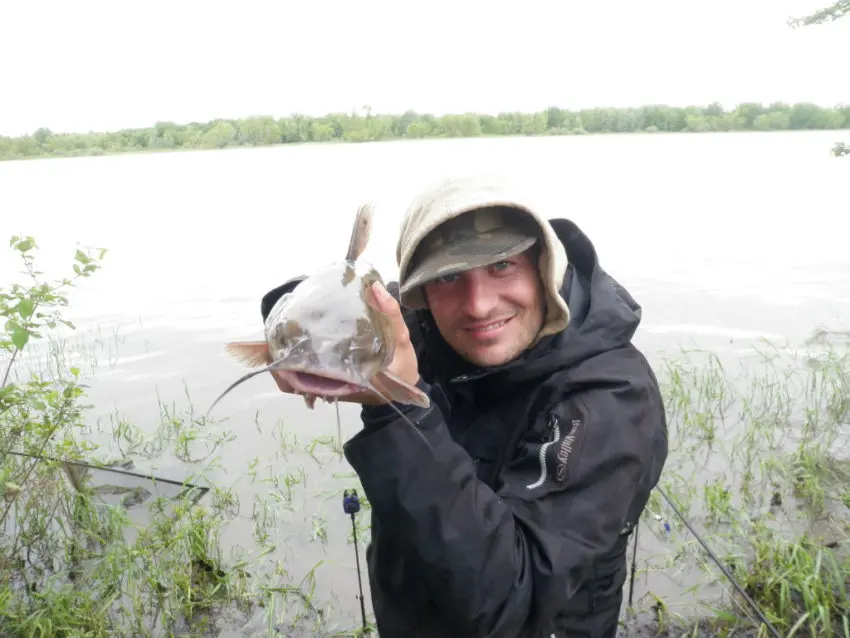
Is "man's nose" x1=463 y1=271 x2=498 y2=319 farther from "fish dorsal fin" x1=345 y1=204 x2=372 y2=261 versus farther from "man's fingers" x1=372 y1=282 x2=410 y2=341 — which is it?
"fish dorsal fin" x1=345 y1=204 x2=372 y2=261

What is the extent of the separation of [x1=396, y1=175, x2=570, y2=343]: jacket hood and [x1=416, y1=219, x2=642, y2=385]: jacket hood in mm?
37

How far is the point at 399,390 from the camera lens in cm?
147

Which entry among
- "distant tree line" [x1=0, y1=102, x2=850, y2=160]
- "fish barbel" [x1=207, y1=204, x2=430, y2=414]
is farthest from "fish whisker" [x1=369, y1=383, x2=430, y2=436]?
"distant tree line" [x1=0, y1=102, x2=850, y2=160]

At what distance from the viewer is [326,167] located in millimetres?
29453

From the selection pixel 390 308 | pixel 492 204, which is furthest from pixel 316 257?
pixel 390 308

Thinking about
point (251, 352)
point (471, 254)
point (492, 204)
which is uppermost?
point (492, 204)

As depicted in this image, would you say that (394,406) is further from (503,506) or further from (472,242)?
(472,242)

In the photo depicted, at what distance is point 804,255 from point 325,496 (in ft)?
37.1

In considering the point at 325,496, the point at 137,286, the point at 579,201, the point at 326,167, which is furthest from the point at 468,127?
the point at 325,496

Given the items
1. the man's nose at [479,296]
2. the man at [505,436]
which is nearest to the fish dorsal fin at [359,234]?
the man at [505,436]

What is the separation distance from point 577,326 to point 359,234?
2.60 ft

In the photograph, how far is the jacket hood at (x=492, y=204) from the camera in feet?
5.53

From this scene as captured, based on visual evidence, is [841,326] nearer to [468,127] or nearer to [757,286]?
[757,286]

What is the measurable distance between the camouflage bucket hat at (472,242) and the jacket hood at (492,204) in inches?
1.9
